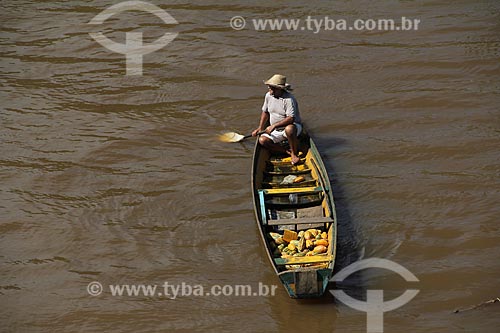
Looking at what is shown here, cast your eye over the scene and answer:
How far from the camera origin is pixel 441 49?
12.7 metres

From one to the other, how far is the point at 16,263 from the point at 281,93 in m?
3.96

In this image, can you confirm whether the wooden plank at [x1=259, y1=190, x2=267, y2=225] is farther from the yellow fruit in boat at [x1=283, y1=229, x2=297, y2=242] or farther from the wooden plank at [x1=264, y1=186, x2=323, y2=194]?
the yellow fruit in boat at [x1=283, y1=229, x2=297, y2=242]

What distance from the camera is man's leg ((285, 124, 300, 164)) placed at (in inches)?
374

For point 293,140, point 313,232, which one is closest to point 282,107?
point 293,140

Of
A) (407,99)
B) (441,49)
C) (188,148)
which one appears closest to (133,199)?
(188,148)

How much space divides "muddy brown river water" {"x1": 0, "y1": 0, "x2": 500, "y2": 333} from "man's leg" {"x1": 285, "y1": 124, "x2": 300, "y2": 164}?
658 millimetres

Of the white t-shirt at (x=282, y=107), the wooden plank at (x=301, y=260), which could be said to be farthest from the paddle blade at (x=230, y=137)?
the wooden plank at (x=301, y=260)

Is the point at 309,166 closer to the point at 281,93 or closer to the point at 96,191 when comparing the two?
the point at 281,93

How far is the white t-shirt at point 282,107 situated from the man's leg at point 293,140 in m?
0.15

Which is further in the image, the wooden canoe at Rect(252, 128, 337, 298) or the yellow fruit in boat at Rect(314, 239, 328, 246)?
the yellow fruit in boat at Rect(314, 239, 328, 246)

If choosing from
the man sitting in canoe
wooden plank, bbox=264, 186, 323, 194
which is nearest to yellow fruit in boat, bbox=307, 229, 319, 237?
wooden plank, bbox=264, 186, 323, 194

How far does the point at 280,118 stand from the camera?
962 centimetres

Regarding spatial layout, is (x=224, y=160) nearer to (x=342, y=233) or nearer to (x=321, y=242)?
(x=342, y=233)

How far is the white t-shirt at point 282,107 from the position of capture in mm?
9508
